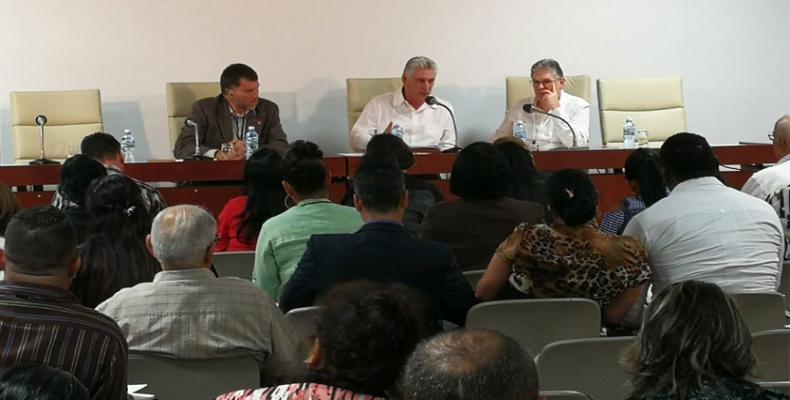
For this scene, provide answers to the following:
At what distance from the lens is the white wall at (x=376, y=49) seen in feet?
24.6

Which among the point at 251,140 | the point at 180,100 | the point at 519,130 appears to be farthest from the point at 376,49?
the point at 251,140

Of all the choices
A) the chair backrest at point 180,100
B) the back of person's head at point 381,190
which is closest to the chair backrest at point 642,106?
the chair backrest at point 180,100

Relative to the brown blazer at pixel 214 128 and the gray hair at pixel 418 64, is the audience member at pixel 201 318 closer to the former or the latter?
the brown blazer at pixel 214 128

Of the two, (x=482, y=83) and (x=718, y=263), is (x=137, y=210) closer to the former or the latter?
(x=718, y=263)

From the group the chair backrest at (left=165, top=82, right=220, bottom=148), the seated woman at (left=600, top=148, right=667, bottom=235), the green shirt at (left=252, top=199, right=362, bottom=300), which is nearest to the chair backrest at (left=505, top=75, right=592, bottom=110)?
the chair backrest at (left=165, top=82, right=220, bottom=148)

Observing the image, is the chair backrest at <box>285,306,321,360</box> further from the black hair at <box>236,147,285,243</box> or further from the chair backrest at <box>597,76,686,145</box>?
the chair backrest at <box>597,76,686,145</box>

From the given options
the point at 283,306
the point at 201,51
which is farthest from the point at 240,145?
the point at 283,306

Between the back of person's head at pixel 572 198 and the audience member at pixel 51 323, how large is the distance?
1.50 metres

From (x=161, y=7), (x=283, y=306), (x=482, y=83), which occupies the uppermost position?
(x=161, y=7)

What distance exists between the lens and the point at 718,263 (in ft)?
11.9

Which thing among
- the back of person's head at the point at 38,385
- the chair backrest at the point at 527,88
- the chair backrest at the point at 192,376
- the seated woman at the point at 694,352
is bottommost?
the chair backrest at the point at 192,376

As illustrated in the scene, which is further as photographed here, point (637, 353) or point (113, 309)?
point (113, 309)

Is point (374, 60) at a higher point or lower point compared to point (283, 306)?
higher

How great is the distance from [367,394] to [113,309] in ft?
3.94
